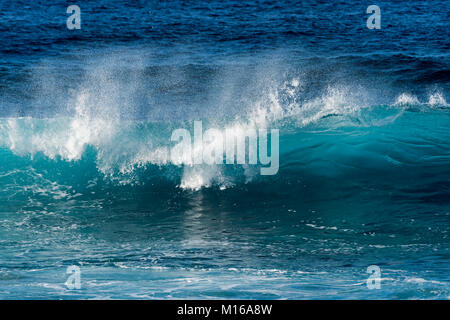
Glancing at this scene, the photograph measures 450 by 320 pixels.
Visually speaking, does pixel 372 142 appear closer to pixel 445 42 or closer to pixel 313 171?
pixel 313 171

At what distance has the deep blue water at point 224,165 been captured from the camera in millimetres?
6160

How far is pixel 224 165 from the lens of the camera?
34.7 ft

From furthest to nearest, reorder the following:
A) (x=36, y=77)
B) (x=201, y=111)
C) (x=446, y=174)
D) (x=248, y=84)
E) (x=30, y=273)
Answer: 1. (x=36, y=77)
2. (x=248, y=84)
3. (x=201, y=111)
4. (x=446, y=174)
5. (x=30, y=273)

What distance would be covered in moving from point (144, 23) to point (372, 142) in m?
16.7

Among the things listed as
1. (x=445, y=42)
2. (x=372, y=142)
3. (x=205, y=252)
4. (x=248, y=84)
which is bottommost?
(x=205, y=252)

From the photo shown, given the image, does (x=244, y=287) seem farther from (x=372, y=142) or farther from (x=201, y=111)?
(x=201, y=111)

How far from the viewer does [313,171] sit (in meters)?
10.6

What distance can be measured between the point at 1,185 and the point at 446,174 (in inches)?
321

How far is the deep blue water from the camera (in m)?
6.16

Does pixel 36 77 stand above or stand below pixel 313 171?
above
